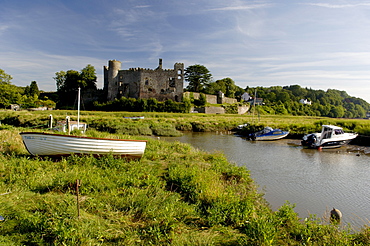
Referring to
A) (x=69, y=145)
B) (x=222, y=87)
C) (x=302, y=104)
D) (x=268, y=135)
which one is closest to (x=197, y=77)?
(x=222, y=87)

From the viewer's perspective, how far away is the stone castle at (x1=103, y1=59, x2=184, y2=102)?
182 feet

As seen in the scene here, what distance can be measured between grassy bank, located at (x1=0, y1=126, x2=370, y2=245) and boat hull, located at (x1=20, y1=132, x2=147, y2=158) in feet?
3.99

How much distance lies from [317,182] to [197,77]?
60344 mm

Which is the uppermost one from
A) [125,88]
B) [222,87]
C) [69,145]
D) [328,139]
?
[222,87]

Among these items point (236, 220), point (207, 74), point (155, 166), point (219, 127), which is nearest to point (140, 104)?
point (219, 127)

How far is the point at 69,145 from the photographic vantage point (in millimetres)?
9938

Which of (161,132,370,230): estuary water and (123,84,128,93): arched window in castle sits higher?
(123,84,128,93): arched window in castle

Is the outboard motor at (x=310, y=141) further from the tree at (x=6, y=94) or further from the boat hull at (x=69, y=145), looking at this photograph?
the tree at (x=6, y=94)

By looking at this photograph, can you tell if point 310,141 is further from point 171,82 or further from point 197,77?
point 197,77

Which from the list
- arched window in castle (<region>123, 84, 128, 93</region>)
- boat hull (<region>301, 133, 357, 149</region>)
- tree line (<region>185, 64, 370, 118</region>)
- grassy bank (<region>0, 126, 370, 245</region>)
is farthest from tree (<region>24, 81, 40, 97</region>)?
boat hull (<region>301, 133, 357, 149</region>)

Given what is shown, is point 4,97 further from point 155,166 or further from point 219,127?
point 155,166

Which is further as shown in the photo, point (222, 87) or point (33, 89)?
point (222, 87)

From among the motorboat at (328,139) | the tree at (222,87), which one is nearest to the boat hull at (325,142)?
the motorboat at (328,139)

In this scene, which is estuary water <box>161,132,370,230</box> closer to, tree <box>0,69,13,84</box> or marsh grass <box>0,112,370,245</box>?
marsh grass <box>0,112,370,245</box>
